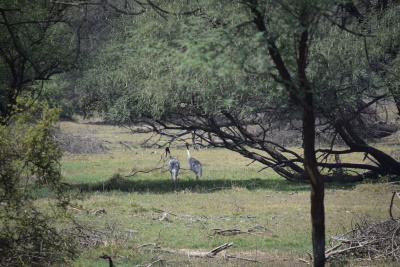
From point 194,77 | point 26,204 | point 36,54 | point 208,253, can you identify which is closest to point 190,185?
point 194,77

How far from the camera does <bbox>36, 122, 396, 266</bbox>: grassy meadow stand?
9.84 meters

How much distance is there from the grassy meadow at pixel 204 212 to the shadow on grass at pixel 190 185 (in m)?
0.04

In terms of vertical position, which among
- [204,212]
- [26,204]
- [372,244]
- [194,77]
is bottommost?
[372,244]

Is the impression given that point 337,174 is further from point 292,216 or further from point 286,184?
point 292,216

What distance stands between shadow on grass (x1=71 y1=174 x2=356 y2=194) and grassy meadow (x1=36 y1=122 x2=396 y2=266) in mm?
36

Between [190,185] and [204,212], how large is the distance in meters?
6.53

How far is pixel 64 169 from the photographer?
2470 centimetres

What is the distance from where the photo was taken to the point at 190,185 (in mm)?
21125

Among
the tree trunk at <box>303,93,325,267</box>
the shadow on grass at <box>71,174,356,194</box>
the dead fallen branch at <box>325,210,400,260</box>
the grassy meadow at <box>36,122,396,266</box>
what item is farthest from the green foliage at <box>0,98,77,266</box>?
the shadow on grass at <box>71,174,356,194</box>

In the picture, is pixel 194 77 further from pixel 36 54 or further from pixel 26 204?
pixel 26 204

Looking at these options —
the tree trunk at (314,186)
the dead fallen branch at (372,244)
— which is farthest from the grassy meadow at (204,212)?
the tree trunk at (314,186)

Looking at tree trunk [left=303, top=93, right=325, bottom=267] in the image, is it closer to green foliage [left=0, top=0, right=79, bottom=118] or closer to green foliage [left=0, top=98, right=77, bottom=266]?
green foliage [left=0, top=98, right=77, bottom=266]

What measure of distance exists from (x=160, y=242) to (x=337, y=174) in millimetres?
12092

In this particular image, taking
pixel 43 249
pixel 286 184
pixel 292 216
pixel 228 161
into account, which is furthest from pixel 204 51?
pixel 228 161
